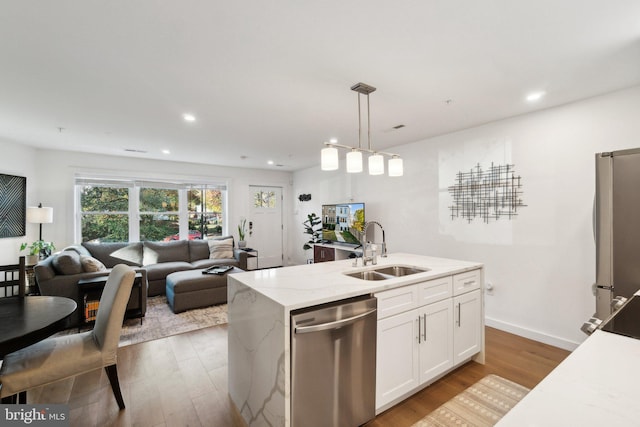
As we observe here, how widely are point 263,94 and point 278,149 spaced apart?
2178 millimetres

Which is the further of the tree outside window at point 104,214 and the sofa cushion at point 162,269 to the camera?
the tree outside window at point 104,214

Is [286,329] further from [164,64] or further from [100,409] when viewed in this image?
[164,64]

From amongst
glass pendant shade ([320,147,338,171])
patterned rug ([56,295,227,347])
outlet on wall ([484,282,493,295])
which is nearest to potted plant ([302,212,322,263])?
patterned rug ([56,295,227,347])

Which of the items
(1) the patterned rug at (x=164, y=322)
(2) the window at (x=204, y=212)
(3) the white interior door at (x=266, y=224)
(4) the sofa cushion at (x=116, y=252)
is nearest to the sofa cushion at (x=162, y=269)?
(4) the sofa cushion at (x=116, y=252)

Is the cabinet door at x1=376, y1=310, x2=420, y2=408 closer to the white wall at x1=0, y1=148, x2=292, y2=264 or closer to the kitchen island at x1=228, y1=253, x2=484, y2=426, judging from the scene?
the kitchen island at x1=228, y1=253, x2=484, y2=426

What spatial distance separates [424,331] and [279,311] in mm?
1181

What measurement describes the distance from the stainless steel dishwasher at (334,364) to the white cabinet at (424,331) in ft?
0.37

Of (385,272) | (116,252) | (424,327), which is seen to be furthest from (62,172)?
(424,327)

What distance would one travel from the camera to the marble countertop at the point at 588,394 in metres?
0.61

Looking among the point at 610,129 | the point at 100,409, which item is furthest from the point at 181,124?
the point at 610,129

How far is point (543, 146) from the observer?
2.95 m

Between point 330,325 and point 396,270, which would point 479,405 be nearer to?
point 396,270

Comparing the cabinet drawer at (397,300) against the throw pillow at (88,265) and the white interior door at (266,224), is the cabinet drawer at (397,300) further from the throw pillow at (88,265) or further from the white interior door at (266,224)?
the white interior door at (266,224)

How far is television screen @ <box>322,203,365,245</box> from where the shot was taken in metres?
4.95
